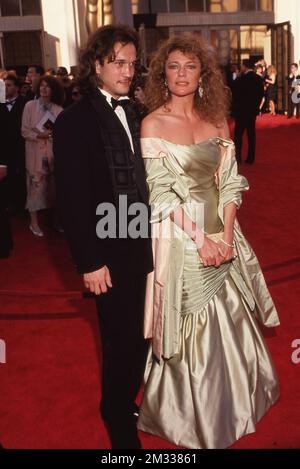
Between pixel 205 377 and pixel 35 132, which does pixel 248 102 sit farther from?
pixel 205 377

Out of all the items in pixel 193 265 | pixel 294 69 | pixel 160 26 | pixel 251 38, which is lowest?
pixel 193 265

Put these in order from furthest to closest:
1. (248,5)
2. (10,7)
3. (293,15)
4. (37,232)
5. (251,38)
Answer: (251,38) < (248,5) < (10,7) < (293,15) < (37,232)

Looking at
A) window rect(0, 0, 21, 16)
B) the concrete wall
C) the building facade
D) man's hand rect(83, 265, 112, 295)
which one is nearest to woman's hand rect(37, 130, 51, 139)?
man's hand rect(83, 265, 112, 295)

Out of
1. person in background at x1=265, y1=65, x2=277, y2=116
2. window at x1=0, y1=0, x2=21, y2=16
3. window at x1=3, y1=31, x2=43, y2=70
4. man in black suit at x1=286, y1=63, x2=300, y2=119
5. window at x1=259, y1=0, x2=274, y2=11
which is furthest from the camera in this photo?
→ window at x1=259, y1=0, x2=274, y2=11

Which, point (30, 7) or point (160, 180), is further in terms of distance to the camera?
point (30, 7)

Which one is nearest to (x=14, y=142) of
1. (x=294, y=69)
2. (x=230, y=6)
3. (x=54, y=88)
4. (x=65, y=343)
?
(x=54, y=88)

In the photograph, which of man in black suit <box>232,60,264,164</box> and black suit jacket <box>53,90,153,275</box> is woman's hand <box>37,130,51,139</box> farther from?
man in black suit <box>232,60,264,164</box>

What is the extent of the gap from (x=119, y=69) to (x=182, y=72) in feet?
1.23

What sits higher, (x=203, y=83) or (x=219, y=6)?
(x=219, y=6)

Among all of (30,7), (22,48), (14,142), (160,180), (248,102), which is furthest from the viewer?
(30,7)

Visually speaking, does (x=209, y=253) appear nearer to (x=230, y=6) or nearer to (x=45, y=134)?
(x=45, y=134)

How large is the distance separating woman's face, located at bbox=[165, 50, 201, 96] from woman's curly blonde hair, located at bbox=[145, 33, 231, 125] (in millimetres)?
40

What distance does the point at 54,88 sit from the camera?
17.7 ft

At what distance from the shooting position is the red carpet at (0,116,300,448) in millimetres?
2496
